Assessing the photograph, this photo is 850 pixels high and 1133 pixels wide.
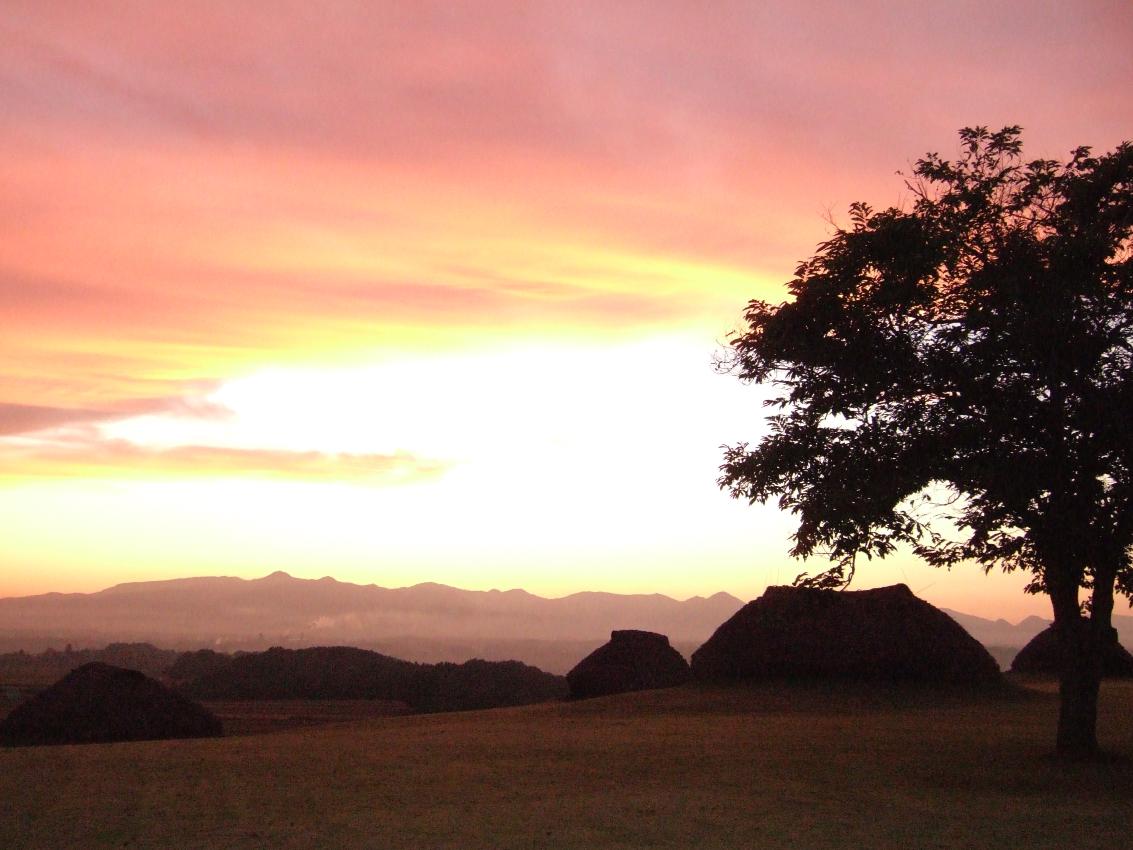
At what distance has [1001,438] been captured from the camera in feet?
55.7

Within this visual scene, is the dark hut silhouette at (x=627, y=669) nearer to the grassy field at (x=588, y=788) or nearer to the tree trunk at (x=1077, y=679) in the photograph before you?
the grassy field at (x=588, y=788)

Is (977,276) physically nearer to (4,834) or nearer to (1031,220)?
(1031,220)

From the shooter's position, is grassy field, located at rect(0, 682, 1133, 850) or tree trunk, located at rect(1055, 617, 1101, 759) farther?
tree trunk, located at rect(1055, 617, 1101, 759)

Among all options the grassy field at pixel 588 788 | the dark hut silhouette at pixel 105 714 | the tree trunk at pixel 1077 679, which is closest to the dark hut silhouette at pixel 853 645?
the grassy field at pixel 588 788

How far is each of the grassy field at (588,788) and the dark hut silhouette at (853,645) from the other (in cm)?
682

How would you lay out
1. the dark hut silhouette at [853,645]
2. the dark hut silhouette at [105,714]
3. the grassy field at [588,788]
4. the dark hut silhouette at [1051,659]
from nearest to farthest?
the grassy field at [588,788] → the dark hut silhouette at [105,714] → the dark hut silhouette at [853,645] → the dark hut silhouette at [1051,659]

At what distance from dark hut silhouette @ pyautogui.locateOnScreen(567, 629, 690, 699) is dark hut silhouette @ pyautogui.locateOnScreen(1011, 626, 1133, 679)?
40.3 feet

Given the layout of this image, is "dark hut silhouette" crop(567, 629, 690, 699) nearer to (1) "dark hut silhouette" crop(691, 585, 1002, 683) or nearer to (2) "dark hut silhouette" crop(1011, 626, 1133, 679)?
(1) "dark hut silhouette" crop(691, 585, 1002, 683)

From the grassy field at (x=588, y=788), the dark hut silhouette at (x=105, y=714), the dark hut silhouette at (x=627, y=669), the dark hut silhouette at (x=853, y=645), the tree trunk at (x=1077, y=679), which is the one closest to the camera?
the grassy field at (x=588, y=788)

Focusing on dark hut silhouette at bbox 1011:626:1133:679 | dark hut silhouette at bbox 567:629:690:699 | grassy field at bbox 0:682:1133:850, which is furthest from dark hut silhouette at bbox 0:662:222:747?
dark hut silhouette at bbox 1011:626:1133:679

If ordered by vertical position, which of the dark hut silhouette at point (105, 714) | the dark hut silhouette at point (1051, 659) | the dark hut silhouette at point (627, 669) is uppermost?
the dark hut silhouette at point (1051, 659)

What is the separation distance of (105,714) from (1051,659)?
1190 inches

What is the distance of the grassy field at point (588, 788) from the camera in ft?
37.9

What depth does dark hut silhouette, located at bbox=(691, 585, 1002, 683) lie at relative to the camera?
99.1 feet
